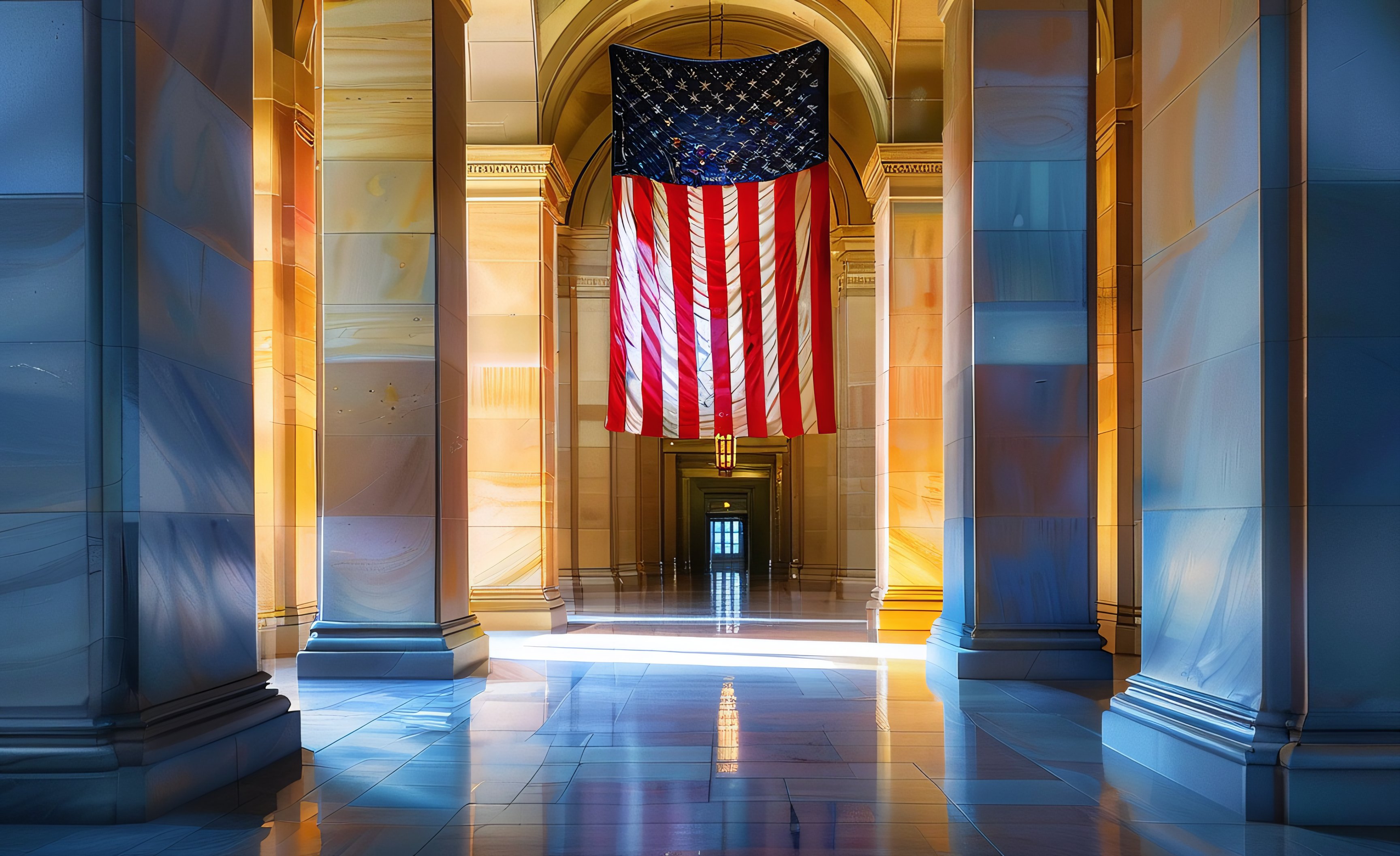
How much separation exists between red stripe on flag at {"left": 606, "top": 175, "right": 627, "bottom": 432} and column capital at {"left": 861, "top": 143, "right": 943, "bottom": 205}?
3881 mm

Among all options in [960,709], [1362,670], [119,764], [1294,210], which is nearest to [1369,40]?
[1294,210]

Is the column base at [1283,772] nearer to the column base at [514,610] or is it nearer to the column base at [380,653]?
the column base at [380,653]

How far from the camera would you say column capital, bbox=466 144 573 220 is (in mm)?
14930

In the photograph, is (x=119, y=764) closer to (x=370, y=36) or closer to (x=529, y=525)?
(x=370, y=36)

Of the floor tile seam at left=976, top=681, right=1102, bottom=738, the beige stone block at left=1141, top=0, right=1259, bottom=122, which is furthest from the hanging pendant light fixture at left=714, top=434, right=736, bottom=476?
the beige stone block at left=1141, top=0, right=1259, bottom=122

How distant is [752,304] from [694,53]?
10262 mm

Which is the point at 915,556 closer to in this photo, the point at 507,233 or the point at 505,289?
the point at 505,289

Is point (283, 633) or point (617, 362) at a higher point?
point (617, 362)

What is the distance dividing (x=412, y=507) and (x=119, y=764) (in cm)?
465

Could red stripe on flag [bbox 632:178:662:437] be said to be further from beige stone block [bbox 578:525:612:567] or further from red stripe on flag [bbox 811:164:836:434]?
beige stone block [bbox 578:525:612:567]

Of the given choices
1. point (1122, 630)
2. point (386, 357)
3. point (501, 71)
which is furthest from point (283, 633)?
point (1122, 630)

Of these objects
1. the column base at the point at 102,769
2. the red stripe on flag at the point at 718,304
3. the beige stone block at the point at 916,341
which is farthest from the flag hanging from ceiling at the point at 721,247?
the column base at the point at 102,769

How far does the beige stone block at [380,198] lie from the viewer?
9430mm

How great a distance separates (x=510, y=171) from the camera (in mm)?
14969
